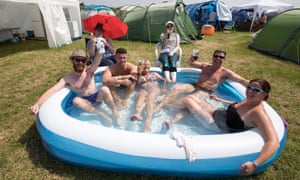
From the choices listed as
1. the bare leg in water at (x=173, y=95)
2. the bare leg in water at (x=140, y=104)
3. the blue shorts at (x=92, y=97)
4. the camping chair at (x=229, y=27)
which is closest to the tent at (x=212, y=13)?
the camping chair at (x=229, y=27)

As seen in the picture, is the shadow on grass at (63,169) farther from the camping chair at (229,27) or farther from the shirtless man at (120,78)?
the camping chair at (229,27)

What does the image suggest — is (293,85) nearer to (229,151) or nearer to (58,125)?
(229,151)

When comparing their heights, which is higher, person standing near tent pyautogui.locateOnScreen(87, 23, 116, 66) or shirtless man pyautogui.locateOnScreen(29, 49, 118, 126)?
person standing near tent pyautogui.locateOnScreen(87, 23, 116, 66)

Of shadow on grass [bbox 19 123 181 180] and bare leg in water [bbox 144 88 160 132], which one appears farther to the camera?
bare leg in water [bbox 144 88 160 132]

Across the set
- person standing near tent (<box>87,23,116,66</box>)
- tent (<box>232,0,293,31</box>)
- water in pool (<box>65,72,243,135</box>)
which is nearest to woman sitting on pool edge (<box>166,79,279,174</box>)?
water in pool (<box>65,72,243,135</box>)

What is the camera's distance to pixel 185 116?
3068 mm

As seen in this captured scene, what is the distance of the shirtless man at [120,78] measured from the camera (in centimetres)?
350

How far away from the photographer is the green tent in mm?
9008

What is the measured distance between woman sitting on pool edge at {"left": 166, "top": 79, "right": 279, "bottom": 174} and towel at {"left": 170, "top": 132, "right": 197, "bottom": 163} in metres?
0.45

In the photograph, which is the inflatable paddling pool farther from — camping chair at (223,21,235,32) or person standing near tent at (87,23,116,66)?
camping chair at (223,21,235,32)

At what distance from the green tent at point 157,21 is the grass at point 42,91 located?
1426 mm

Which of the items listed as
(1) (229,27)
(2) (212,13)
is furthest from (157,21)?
(1) (229,27)

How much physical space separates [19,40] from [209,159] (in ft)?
36.6

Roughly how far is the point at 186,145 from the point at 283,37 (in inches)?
A: 261
